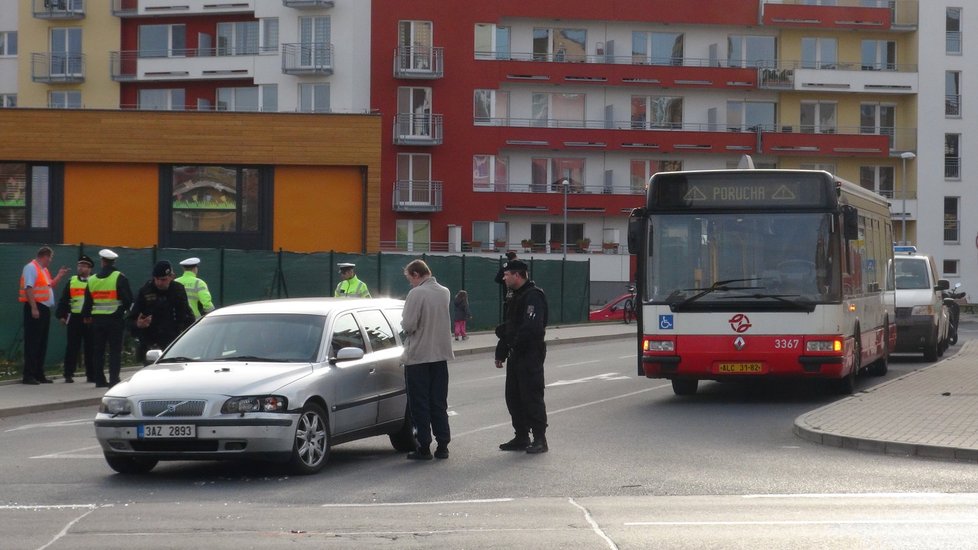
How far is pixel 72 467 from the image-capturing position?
13078mm

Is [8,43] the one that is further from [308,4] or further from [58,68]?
[308,4]

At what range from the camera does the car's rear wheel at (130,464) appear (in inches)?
486

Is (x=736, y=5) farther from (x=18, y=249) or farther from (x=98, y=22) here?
(x=18, y=249)

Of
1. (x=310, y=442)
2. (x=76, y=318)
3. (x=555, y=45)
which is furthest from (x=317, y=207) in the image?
(x=555, y=45)

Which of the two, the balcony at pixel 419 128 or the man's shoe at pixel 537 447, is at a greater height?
the balcony at pixel 419 128

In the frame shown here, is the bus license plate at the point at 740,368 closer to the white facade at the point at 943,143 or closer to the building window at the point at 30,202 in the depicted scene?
the building window at the point at 30,202

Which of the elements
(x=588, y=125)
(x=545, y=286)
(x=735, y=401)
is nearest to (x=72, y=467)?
(x=735, y=401)

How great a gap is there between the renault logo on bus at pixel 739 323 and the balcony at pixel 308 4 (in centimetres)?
5275

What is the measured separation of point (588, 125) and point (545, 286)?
24.6 metres

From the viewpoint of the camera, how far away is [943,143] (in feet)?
251

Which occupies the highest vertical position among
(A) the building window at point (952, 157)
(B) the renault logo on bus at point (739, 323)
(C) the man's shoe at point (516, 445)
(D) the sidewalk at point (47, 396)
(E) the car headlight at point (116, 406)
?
(A) the building window at point (952, 157)

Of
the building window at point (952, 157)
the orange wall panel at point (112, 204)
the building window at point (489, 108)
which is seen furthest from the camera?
the building window at point (952, 157)

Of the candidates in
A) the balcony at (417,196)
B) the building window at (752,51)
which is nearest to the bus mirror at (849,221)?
the balcony at (417,196)

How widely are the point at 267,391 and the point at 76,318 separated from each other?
10.5m
